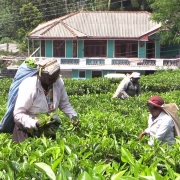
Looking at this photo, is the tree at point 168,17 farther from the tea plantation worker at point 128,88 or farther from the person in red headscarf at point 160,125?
the person in red headscarf at point 160,125

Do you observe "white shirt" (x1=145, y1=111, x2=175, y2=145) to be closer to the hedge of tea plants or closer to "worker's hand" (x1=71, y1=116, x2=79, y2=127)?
the hedge of tea plants

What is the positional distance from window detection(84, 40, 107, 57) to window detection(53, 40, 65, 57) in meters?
1.55

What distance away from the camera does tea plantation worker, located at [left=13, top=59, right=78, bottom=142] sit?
5.22 meters

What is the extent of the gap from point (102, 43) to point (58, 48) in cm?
303

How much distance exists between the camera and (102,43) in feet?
119

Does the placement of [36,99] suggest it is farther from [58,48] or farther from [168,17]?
[58,48]

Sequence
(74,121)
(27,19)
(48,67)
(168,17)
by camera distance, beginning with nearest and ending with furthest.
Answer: (48,67) → (74,121) → (168,17) → (27,19)

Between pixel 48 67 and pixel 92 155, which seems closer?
pixel 92 155

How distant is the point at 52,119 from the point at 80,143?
48 cm

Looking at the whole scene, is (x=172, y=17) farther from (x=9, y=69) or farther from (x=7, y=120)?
(x=7, y=120)

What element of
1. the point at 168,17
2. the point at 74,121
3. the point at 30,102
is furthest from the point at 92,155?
the point at 168,17

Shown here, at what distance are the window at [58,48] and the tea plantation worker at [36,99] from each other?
30.4 metres

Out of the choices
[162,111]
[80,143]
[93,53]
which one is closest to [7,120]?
[80,143]

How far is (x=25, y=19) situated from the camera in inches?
1751
